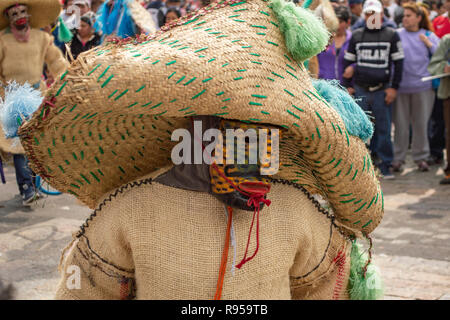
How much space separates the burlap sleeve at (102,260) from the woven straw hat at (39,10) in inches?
160

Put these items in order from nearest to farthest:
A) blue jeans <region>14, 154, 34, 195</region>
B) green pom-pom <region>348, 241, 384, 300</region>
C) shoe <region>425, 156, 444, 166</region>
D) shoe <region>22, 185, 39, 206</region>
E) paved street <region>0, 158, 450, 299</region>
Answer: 1. green pom-pom <region>348, 241, 384, 300</region>
2. paved street <region>0, 158, 450, 299</region>
3. shoe <region>22, 185, 39, 206</region>
4. blue jeans <region>14, 154, 34, 195</region>
5. shoe <region>425, 156, 444, 166</region>

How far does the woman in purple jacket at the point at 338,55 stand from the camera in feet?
22.7

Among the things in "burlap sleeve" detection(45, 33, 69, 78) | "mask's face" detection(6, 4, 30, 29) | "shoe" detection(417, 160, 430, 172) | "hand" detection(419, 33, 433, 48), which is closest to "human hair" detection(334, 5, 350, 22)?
"hand" detection(419, 33, 433, 48)

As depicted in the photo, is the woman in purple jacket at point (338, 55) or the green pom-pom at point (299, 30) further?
the woman in purple jacket at point (338, 55)

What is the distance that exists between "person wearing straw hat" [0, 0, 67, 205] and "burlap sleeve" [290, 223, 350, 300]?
4.03m

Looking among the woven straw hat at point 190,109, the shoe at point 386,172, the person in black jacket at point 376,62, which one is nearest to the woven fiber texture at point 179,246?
the woven straw hat at point 190,109

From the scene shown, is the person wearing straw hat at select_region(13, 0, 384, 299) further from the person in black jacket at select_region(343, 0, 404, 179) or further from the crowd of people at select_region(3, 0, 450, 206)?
the person in black jacket at select_region(343, 0, 404, 179)

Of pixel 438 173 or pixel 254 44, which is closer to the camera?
pixel 254 44

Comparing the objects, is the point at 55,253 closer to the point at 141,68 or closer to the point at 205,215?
the point at 205,215

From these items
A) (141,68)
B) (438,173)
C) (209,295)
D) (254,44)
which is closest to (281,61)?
(254,44)

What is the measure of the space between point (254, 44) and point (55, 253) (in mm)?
3109

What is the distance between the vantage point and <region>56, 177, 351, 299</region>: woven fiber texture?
182cm

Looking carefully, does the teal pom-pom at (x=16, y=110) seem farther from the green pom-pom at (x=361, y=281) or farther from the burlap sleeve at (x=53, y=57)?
the burlap sleeve at (x=53, y=57)

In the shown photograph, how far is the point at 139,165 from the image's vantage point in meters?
2.01
